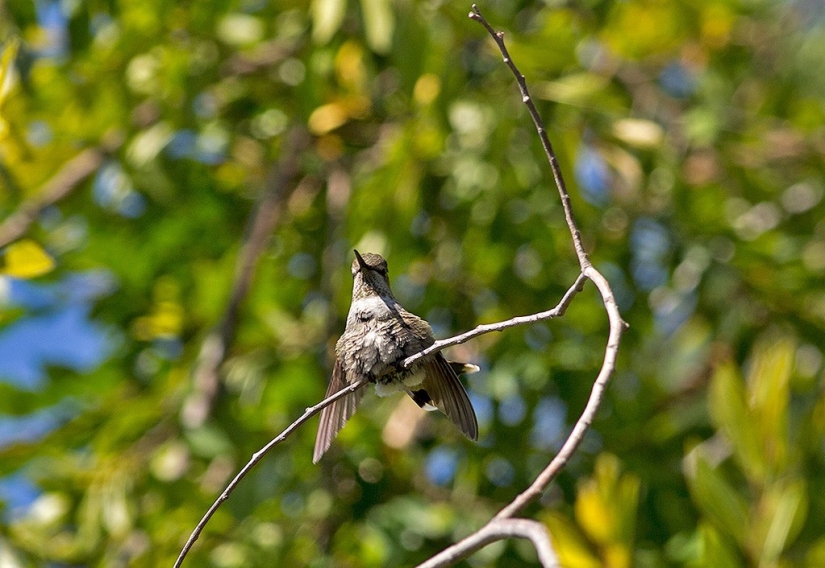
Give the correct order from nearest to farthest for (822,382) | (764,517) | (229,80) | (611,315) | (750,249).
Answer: (611,315)
(764,517)
(750,249)
(822,382)
(229,80)

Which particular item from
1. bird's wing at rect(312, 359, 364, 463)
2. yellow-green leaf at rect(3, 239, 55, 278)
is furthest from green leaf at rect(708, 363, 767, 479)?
yellow-green leaf at rect(3, 239, 55, 278)

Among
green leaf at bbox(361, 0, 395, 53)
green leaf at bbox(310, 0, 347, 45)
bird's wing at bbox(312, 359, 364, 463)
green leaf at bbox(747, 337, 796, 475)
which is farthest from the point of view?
green leaf at bbox(310, 0, 347, 45)

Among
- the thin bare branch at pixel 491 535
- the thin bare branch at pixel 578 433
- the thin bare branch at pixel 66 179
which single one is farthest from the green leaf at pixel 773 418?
the thin bare branch at pixel 66 179

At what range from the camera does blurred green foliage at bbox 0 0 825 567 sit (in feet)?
10.3

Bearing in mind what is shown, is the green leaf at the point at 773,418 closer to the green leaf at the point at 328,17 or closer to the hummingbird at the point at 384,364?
the hummingbird at the point at 384,364

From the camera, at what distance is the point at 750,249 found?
3807 millimetres

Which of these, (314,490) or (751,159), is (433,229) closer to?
(314,490)

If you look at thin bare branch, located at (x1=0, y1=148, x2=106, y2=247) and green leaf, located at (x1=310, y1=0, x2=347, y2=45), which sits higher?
thin bare branch, located at (x1=0, y1=148, x2=106, y2=247)

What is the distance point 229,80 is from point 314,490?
201cm

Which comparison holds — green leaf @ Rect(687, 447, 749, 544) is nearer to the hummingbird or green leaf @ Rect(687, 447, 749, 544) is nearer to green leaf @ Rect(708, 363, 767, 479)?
green leaf @ Rect(708, 363, 767, 479)

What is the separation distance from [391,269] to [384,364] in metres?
1.06

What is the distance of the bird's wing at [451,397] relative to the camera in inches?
84.2

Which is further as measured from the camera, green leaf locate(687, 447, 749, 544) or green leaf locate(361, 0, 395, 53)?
green leaf locate(361, 0, 395, 53)

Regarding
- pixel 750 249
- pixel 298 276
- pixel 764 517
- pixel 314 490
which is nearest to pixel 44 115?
pixel 298 276
